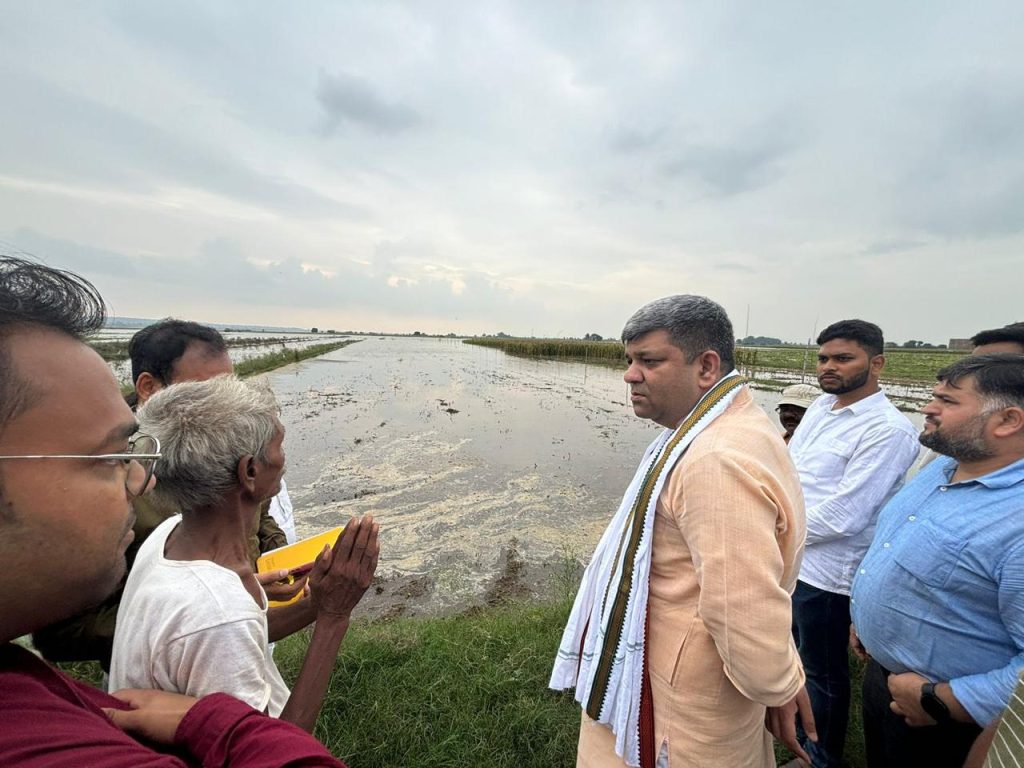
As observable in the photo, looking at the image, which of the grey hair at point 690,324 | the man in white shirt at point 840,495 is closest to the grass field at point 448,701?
the man in white shirt at point 840,495

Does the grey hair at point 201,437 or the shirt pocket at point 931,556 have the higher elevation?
the grey hair at point 201,437

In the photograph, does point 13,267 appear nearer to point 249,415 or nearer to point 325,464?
point 249,415

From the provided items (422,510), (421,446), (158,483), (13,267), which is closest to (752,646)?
(158,483)

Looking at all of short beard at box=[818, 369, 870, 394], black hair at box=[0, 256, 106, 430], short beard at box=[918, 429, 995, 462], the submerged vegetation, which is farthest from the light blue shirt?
the submerged vegetation

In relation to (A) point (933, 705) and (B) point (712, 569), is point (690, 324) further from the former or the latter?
(A) point (933, 705)

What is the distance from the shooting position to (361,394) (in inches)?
794

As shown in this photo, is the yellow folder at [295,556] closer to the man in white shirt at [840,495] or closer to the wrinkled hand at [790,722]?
the wrinkled hand at [790,722]

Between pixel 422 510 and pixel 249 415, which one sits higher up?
pixel 249 415

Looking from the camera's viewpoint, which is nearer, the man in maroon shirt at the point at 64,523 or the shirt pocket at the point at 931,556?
the man in maroon shirt at the point at 64,523

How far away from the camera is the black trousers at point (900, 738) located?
193cm

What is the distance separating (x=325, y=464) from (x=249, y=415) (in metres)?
9.17

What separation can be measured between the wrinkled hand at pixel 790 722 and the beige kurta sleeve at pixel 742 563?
0.47 m

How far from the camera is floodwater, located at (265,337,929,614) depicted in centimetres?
594

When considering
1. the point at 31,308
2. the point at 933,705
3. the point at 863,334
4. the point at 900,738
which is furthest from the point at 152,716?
the point at 863,334
